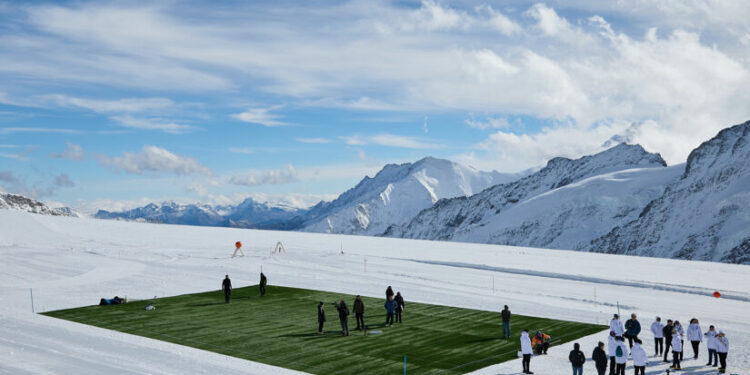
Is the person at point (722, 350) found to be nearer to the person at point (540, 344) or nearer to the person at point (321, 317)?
the person at point (540, 344)

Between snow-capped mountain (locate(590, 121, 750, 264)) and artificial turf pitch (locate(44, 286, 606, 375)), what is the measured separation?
10310cm

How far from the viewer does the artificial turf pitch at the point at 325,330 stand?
26.5 m

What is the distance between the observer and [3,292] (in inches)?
1762

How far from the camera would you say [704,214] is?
139750 millimetres

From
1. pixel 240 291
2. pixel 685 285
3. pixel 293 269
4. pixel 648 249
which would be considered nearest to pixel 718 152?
pixel 648 249

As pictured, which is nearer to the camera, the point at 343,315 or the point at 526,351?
the point at 526,351

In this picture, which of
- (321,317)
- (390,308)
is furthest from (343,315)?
(390,308)

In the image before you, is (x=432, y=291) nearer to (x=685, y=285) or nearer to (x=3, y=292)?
(x=685, y=285)

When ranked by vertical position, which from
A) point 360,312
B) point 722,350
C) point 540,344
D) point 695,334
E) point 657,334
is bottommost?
point 540,344

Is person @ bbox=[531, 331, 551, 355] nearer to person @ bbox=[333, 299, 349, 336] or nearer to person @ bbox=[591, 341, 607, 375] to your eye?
person @ bbox=[591, 341, 607, 375]

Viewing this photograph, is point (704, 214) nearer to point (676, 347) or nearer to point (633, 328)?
point (633, 328)

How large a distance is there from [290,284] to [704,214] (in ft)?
398

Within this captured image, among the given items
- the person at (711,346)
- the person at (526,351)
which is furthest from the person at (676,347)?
the person at (526,351)

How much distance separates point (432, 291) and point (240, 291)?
14.5 m
